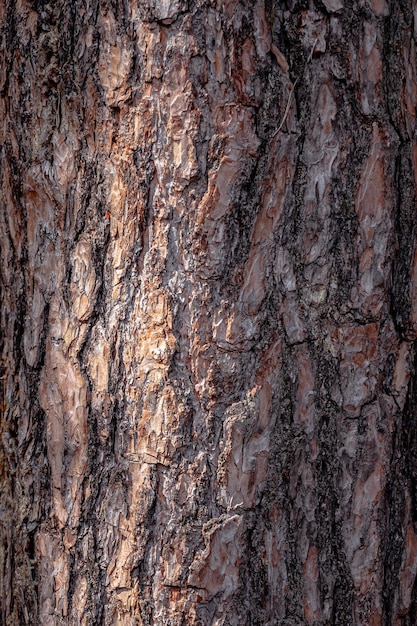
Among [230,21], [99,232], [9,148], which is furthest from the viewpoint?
[9,148]

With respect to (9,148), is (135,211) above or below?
below

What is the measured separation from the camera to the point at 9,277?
148 centimetres

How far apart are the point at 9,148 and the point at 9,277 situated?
287 millimetres

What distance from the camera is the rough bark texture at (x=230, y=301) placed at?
122cm

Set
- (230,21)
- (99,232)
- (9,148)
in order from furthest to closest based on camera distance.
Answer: (9,148) < (99,232) < (230,21)

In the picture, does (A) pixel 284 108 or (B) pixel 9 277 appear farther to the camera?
(B) pixel 9 277

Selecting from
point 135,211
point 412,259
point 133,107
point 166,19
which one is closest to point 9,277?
point 135,211

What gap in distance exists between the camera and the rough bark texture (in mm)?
1219

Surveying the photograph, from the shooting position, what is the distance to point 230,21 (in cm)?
119

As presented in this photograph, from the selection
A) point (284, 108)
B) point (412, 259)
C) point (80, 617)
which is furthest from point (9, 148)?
point (80, 617)

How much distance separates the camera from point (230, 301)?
→ 4.04 ft

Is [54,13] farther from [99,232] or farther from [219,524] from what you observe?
[219,524]

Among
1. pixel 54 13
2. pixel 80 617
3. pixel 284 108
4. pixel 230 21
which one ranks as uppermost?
pixel 54 13

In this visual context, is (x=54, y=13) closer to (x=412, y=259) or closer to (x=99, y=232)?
(x=99, y=232)
